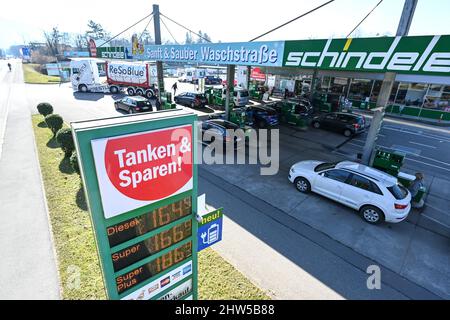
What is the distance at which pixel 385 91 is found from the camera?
966cm

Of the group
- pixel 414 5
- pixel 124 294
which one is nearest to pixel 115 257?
pixel 124 294

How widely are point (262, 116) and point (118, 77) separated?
20.5 meters

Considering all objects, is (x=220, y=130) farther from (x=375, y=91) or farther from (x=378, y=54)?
(x=375, y=91)

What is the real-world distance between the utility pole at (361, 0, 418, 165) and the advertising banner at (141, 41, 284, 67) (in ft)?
13.3

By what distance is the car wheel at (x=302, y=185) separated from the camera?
9.76 metres

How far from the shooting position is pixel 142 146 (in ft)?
10.5

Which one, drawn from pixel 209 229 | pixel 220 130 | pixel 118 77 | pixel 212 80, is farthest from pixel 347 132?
pixel 212 80

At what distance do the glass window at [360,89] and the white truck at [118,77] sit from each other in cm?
2372

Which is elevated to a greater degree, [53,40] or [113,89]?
[53,40]

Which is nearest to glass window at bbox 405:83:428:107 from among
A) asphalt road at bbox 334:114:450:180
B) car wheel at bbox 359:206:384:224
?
asphalt road at bbox 334:114:450:180

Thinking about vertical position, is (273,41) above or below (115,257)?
above

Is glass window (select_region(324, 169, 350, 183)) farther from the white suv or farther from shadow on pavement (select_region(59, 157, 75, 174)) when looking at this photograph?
shadow on pavement (select_region(59, 157, 75, 174))
